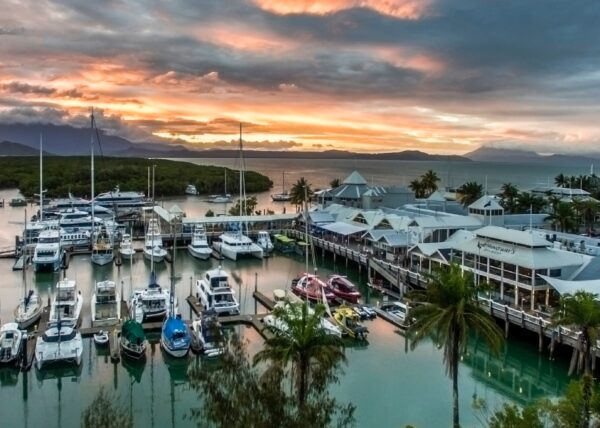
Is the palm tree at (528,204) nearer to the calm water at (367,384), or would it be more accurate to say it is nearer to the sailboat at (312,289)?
the sailboat at (312,289)

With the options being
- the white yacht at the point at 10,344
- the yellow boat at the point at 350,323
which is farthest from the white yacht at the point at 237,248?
the white yacht at the point at 10,344

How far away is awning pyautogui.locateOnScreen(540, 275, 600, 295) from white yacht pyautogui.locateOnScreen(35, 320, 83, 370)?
1107 inches

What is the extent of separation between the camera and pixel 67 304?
38.8 metres

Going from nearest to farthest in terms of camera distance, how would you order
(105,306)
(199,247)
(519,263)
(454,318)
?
(454,318)
(519,263)
(105,306)
(199,247)

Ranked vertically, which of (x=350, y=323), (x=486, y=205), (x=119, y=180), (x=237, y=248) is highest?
(x=119, y=180)

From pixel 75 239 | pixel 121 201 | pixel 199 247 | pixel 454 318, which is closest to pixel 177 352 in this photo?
pixel 454 318

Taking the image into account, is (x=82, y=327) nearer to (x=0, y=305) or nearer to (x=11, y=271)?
(x=0, y=305)

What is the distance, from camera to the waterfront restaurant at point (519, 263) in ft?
124

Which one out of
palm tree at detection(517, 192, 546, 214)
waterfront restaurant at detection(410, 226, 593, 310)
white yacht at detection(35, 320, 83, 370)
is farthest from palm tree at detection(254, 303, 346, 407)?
palm tree at detection(517, 192, 546, 214)

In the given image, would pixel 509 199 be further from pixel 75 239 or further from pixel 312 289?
pixel 75 239

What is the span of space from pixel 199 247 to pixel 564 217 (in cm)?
3898

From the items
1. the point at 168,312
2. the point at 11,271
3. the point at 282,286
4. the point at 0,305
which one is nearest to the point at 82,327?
the point at 168,312

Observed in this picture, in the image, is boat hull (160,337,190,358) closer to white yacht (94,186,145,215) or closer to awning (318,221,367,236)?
awning (318,221,367,236)

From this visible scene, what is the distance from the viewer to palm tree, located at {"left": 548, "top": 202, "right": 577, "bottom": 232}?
2425 inches
